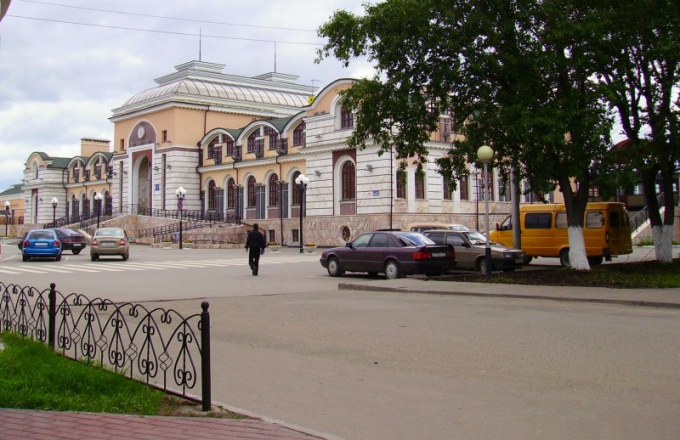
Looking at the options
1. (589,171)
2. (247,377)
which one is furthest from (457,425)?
(589,171)

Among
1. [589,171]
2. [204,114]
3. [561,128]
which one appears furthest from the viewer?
[204,114]

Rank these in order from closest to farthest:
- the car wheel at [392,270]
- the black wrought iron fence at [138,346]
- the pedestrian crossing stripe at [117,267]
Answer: the black wrought iron fence at [138,346], the car wheel at [392,270], the pedestrian crossing stripe at [117,267]

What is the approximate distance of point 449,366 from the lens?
Answer: 26.3 feet

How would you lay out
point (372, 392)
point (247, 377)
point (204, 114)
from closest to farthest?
point (372, 392) → point (247, 377) → point (204, 114)

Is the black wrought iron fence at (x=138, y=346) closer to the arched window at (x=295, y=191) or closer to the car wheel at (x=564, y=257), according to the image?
the car wheel at (x=564, y=257)

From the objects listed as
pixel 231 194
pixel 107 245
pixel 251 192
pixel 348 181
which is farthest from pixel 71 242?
pixel 231 194

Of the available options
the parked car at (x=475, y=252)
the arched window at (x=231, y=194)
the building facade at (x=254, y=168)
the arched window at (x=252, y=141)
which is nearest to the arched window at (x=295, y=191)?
the building facade at (x=254, y=168)

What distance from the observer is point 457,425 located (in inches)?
224

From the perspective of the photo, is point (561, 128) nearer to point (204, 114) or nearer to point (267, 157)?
point (267, 157)

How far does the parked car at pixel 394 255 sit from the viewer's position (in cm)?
2011

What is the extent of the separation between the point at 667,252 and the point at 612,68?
20.0 ft

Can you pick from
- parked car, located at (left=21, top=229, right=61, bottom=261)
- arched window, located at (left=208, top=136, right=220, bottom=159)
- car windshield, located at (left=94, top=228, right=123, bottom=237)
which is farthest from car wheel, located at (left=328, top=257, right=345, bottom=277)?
arched window, located at (left=208, top=136, right=220, bottom=159)

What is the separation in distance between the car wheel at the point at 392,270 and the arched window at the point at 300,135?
30.5 metres

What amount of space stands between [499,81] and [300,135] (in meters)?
33.1
